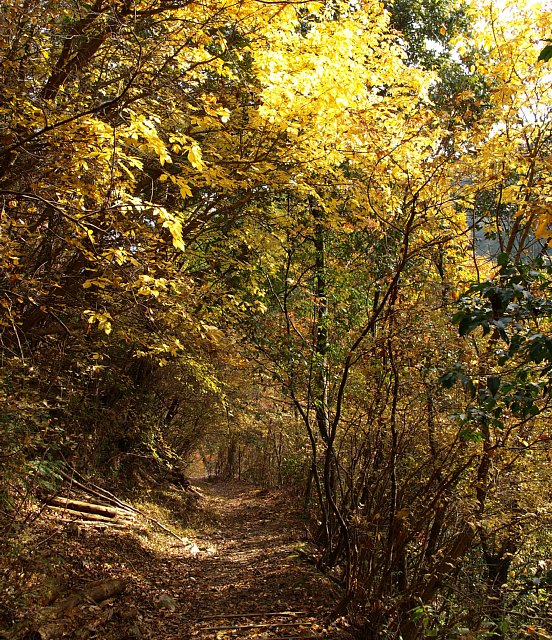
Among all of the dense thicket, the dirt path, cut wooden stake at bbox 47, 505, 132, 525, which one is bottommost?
the dirt path

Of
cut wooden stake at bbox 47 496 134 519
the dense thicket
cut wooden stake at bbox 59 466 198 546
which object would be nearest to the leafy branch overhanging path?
the dense thicket

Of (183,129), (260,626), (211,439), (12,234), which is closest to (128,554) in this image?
(260,626)

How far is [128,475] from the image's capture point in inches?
464

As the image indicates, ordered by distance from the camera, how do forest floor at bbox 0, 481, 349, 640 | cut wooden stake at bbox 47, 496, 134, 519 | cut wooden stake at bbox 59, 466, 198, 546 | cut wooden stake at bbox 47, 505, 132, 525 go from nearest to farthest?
1. forest floor at bbox 0, 481, 349, 640
2. cut wooden stake at bbox 47, 505, 132, 525
3. cut wooden stake at bbox 47, 496, 134, 519
4. cut wooden stake at bbox 59, 466, 198, 546

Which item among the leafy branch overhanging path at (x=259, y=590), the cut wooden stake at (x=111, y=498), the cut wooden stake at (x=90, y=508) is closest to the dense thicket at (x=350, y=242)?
the leafy branch overhanging path at (x=259, y=590)

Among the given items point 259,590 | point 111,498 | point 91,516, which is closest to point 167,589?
point 259,590

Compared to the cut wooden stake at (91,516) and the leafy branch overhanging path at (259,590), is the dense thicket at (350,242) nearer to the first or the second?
the leafy branch overhanging path at (259,590)

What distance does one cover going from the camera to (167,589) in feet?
22.9

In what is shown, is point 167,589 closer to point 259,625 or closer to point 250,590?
point 250,590

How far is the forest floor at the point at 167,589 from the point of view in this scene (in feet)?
16.4

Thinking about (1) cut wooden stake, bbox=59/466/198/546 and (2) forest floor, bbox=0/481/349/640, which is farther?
(1) cut wooden stake, bbox=59/466/198/546

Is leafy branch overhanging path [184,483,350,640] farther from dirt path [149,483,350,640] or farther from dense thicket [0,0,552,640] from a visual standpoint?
dense thicket [0,0,552,640]

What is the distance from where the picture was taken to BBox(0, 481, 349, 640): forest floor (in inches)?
197

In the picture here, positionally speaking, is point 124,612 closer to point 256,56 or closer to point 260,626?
point 260,626
